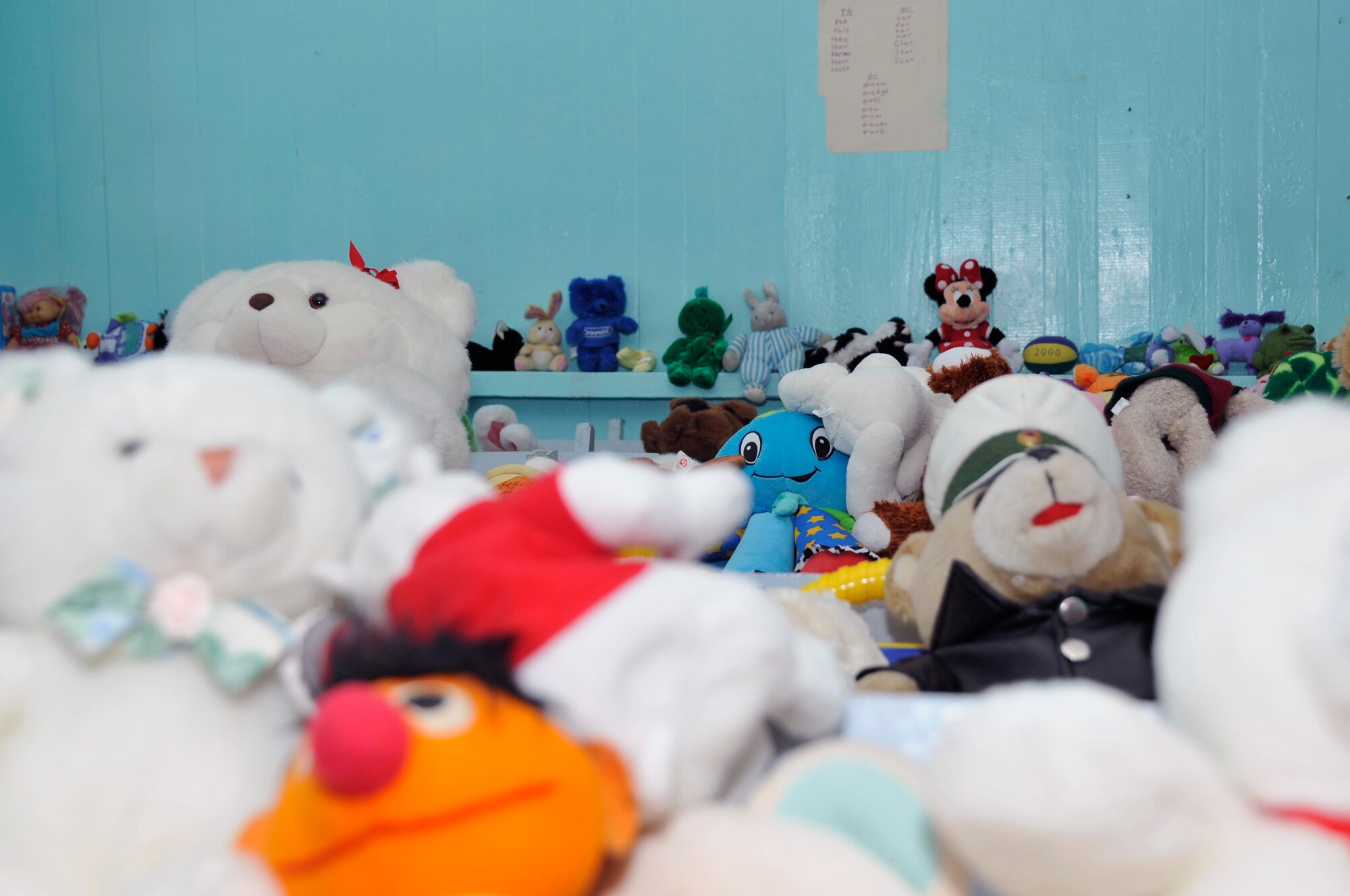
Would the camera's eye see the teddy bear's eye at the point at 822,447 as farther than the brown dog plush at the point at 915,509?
Yes

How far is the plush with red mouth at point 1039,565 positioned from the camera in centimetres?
68

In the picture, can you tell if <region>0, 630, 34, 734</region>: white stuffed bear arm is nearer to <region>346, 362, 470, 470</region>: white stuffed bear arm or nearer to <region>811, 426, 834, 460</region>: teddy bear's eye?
<region>346, 362, 470, 470</region>: white stuffed bear arm

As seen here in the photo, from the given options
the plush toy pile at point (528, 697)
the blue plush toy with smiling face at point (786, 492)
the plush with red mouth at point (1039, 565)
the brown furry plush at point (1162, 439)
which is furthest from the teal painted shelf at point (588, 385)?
the plush toy pile at point (528, 697)

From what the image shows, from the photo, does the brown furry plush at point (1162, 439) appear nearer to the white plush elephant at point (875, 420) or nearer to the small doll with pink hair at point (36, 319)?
the white plush elephant at point (875, 420)

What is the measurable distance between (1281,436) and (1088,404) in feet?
1.26

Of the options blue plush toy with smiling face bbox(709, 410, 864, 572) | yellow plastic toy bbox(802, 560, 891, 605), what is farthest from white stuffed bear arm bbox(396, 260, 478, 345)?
yellow plastic toy bbox(802, 560, 891, 605)

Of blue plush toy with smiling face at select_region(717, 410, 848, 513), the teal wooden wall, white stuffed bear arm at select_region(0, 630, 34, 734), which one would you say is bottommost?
blue plush toy with smiling face at select_region(717, 410, 848, 513)

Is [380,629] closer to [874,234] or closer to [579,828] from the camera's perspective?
[579,828]

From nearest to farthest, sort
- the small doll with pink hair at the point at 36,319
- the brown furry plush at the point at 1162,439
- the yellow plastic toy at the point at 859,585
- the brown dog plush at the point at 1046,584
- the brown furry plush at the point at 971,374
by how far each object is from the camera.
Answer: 1. the brown dog plush at the point at 1046,584
2. the yellow plastic toy at the point at 859,585
3. the brown furry plush at the point at 1162,439
4. the brown furry plush at the point at 971,374
5. the small doll with pink hair at the point at 36,319

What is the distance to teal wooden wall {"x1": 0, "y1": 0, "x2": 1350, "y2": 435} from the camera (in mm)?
2424

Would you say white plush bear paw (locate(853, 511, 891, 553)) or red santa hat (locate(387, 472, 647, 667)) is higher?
red santa hat (locate(387, 472, 647, 667))

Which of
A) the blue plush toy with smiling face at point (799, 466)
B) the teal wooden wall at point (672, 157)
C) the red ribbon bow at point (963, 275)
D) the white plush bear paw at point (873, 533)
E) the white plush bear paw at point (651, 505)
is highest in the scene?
the teal wooden wall at point (672, 157)

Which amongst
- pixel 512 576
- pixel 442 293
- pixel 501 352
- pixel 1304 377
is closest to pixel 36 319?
pixel 501 352

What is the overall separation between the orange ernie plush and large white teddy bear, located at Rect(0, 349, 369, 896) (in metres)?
0.07
